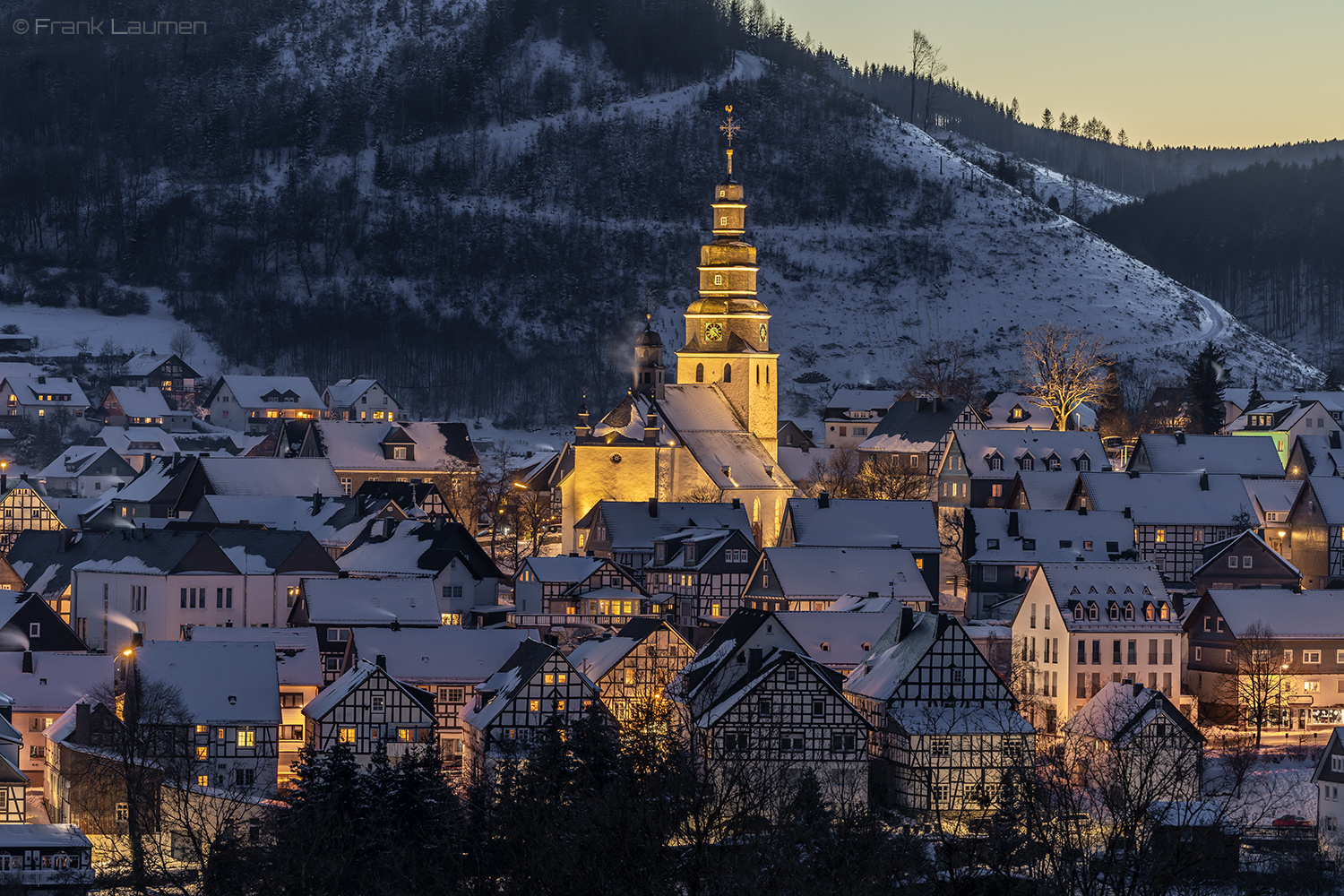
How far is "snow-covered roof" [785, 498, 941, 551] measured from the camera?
79.4 metres

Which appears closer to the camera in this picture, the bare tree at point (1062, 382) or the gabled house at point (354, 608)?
the gabled house at point (354, 608)

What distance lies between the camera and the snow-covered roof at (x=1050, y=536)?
7825 centimetres

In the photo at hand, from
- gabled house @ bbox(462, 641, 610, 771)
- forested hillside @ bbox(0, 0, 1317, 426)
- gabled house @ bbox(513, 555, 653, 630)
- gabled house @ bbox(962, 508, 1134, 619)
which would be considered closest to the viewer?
gabled house @ bbox(462, 641, 610, 771)

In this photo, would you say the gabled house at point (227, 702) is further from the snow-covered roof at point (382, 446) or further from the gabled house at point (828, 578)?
the snow-covered roof at point (382, 446)

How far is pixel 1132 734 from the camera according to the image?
54375 millimetres

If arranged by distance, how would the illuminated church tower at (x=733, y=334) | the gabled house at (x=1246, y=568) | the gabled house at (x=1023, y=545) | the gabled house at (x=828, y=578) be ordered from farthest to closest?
the illuminated church tower at (x=733, y=334), the gabled house at (x=1023, y=545), the gabled house at (x=1246, y=568), the gabled house at (x=828, y=578)

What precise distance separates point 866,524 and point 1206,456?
18130mm

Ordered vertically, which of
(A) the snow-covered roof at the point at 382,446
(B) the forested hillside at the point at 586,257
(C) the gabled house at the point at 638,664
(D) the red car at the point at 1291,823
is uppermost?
(B) the forested hillside at the point at 586,257

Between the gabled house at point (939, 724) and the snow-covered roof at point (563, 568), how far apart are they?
49.3ft

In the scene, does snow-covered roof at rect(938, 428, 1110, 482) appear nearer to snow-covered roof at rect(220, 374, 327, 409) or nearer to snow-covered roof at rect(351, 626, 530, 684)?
snow-covered roof at rect(351, 626, 530, 684)

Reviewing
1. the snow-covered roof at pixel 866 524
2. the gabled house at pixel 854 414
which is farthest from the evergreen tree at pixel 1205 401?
the snow-covered roof at pixel 866 524

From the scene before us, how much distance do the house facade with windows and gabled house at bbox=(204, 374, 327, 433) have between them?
281ft

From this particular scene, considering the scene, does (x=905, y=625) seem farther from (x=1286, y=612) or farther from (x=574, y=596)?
(x=574, y=596)

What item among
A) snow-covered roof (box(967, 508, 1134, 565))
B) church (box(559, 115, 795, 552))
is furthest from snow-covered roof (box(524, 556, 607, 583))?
snow-covered roof (box(967, 508, 1134, 565))
